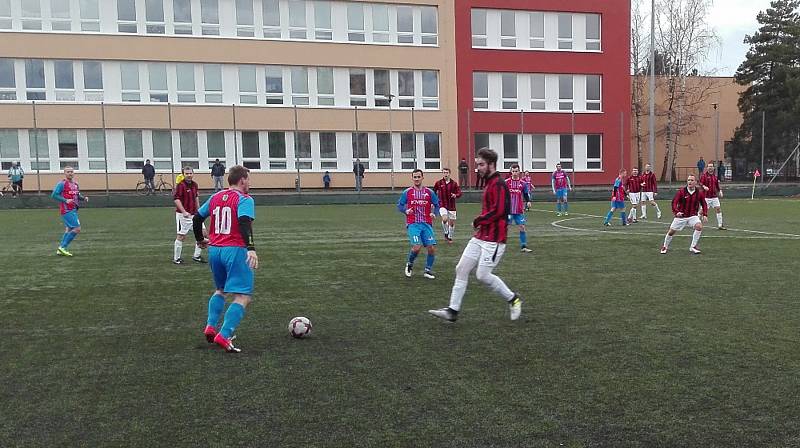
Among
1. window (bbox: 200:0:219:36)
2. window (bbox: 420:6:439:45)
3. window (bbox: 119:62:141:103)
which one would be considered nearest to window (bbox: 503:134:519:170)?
window (bbox: 420:6:439:45)

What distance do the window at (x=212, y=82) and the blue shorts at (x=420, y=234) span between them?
3113cm

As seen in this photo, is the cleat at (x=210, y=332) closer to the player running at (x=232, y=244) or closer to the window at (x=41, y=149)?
the player running at (x=232, y=244)

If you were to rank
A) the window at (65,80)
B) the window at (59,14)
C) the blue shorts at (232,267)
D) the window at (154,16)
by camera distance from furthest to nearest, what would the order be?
the window at (154,16), the window at (65,80), the window at (59,14), the blue shorts at (232,267)

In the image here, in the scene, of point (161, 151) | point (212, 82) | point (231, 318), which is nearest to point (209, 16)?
point (212, 82)

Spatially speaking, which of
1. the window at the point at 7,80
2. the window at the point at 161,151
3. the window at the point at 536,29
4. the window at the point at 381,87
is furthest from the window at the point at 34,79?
the window at the point at 536,29

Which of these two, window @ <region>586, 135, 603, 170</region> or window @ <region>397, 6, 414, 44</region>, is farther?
window @ <region>586, 135, 603, 170</region>

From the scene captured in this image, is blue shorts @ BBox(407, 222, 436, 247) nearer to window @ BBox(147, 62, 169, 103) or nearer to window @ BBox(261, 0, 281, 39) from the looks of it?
window @ BBox(147, 62, 169, 103)

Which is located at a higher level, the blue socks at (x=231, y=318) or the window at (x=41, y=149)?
the window at (x=41, y=149)

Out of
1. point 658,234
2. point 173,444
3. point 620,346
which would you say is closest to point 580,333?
point 620,346

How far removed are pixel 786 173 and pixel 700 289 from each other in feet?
136

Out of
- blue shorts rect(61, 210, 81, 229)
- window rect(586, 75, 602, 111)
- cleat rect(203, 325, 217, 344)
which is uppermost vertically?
window rect(586, 75, 602, 111)

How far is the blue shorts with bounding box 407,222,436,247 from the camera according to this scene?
1116 cm

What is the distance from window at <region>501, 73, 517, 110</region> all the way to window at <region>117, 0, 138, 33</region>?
2296 cm

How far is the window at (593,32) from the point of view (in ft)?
146
